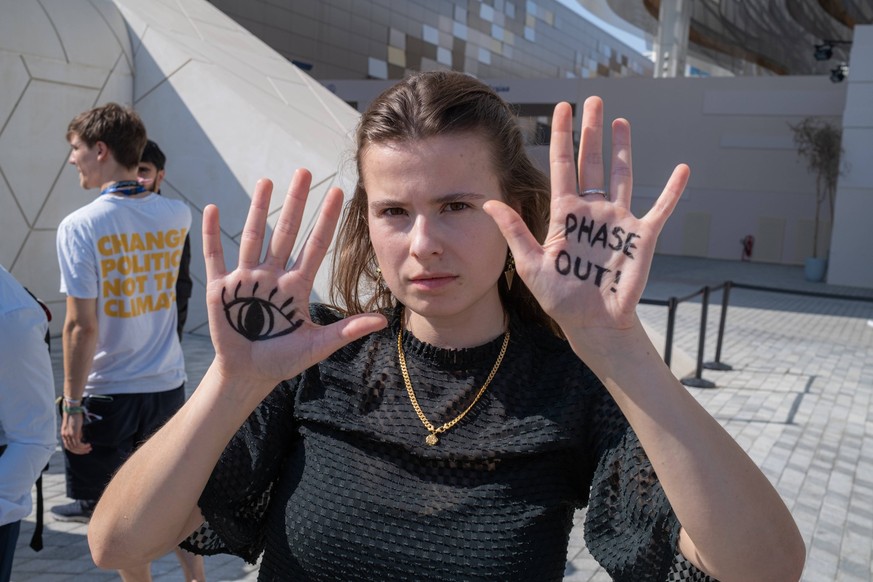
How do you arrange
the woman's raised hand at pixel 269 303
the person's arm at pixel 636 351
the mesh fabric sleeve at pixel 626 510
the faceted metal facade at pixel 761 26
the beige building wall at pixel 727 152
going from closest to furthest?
the person's arm at pixel 636 351, the mesh fabric sleeve at pixel 626 510, the woman's raised hand at pixel 269 303, the beige building wall at pixel 727 152, the faceted metal facade at pixel 761 26

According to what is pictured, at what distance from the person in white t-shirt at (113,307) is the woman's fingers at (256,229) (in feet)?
7.15

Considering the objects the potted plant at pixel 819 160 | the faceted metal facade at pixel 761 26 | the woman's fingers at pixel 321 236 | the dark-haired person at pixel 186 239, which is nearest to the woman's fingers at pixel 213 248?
the woman's fingers at pixel 321 236

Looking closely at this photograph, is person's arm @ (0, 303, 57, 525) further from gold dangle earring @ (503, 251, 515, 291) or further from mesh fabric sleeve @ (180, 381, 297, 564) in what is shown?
gold dangle earring @ (503, 251, 515, 291)

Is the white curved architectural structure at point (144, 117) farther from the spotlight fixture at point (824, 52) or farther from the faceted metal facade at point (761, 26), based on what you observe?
the faceted metal facade at point (761, 26)

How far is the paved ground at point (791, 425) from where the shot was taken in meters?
3.79

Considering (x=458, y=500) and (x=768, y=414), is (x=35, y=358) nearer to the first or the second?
(x=458, y=500)

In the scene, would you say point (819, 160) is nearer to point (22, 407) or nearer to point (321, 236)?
point (22, 407)

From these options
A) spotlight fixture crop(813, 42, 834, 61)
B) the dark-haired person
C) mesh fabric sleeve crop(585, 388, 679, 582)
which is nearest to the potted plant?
spotlight fixture crop(813, 42, 834, 61)

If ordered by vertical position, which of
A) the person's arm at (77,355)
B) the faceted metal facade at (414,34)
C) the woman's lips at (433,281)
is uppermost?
the faceted metal facade at (414,34)

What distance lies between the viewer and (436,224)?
4.77ft

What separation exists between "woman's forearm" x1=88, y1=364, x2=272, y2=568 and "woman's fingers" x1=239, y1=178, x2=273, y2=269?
19 cm

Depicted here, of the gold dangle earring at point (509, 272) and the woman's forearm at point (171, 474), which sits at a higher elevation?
the gold dangle earring at point (509, 272)

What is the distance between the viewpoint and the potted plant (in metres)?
17.7

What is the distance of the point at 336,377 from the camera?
157cm
